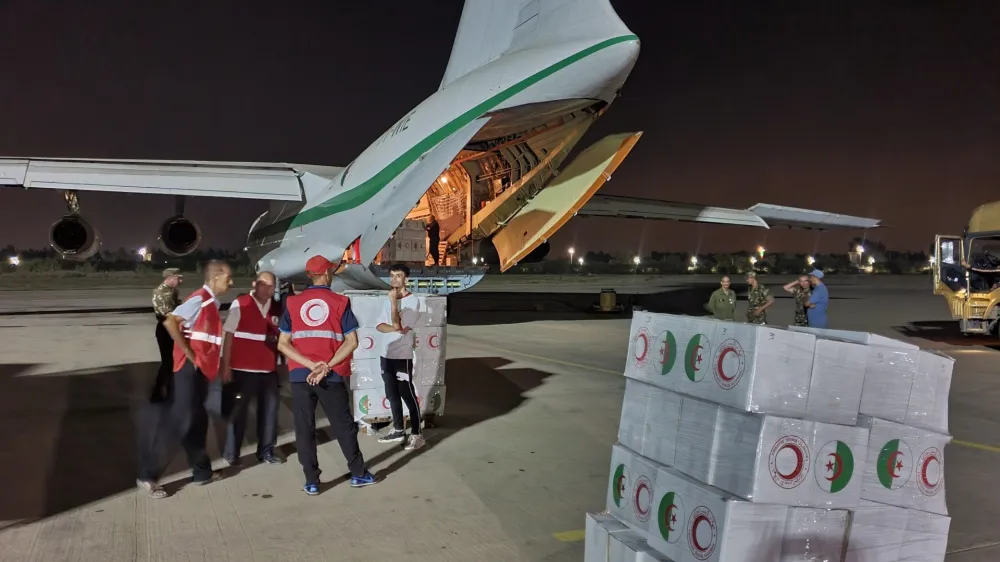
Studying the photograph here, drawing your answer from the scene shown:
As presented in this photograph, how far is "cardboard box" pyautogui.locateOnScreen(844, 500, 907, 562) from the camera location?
2.92 meters

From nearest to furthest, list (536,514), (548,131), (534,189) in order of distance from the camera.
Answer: (536,514) → (548,131) → (534,189)

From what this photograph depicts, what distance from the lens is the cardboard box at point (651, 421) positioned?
Result: 3162mm

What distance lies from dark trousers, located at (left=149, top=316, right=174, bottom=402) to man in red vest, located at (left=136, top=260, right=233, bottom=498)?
9.6 inches

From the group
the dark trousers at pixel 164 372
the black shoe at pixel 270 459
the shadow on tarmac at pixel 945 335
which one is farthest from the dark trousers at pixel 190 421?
the shadow on tarmac at pixel 945 335

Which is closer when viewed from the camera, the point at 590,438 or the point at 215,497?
the point at 215,497

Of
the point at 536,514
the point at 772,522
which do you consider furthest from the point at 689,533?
the point at 536,514

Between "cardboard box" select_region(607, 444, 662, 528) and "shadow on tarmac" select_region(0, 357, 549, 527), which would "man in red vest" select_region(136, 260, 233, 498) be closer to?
"shadow on tarmac" select_region(0, 357, 549, 527)

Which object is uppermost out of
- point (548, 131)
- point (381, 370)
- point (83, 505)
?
point (548, 131)

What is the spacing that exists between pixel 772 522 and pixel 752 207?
17171 millimetres

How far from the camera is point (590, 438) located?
627cm

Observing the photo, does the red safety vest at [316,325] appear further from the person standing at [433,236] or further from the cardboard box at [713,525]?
the person standing at [433,236]

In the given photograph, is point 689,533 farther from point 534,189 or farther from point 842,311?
point 842,311

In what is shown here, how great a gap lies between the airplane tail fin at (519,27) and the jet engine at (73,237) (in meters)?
9.00

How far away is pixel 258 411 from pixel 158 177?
34.5ft
